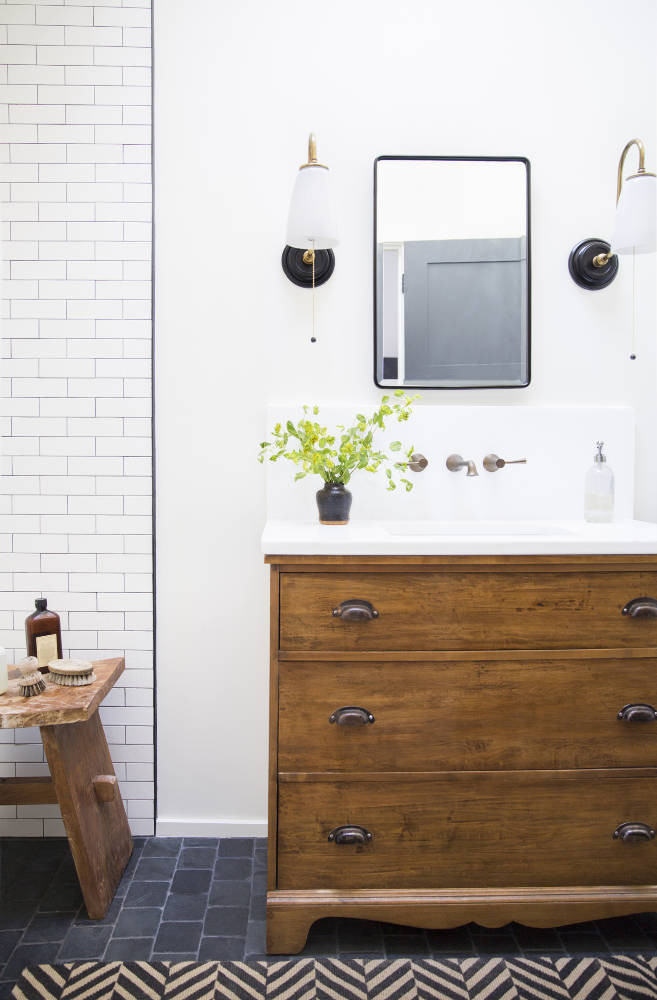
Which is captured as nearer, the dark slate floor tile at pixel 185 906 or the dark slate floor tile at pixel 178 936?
the dark slate floor tile at pixel 178 936

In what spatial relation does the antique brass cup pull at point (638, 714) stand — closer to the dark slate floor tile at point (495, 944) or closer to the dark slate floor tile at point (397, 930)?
the dark slate floor tile at point (495, 944)

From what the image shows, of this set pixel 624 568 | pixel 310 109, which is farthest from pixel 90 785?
pixel 310 109

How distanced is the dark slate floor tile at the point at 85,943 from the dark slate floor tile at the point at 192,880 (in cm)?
22

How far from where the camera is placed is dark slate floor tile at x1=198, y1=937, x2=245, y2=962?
160 cm

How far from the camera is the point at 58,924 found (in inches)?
68.0

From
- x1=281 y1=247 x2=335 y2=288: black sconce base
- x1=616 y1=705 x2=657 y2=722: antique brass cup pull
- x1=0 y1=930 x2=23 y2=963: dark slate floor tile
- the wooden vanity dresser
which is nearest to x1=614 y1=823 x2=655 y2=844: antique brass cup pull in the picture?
the wooden vanity dresser

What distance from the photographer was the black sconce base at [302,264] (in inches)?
80.1

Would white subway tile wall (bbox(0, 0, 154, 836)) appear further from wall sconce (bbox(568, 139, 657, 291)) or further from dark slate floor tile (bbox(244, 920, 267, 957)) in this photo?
wall sconce (bbox(568, 139, 657, 291))

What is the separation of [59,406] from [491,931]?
1.95 m

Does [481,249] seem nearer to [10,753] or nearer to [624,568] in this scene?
[624,568]

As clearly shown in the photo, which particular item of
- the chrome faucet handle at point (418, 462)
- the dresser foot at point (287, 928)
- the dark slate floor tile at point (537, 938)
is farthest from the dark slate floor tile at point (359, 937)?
the chrome faucet handle at point (418, 462)

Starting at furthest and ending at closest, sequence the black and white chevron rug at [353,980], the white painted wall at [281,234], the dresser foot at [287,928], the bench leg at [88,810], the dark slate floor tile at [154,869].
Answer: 1. the white painted wall at [281,234]
2. the dark slate floor tile at [154,869]
3. the bench leg at [88,810]
4. the dresser foot at [287,928]
5. the black and white chevron rug at [353,980]

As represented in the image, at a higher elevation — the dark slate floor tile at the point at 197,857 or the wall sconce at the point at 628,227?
the wall sconce at the point at 628,227

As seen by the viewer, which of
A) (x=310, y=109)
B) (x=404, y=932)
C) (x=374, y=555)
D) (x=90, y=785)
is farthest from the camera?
(x=310, y=109)
